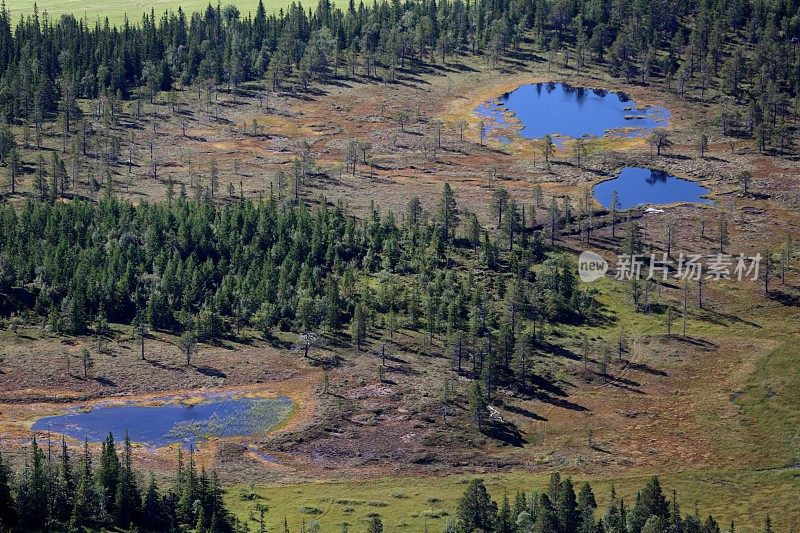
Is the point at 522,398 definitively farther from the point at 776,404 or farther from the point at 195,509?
the point at 195,509

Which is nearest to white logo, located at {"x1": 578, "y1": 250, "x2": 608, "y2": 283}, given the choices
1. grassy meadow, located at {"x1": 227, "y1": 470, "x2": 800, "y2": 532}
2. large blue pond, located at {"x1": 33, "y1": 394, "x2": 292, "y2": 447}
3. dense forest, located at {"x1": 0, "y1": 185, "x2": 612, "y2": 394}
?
dense forest, located at {"x1": 0, "y1": 185, "x2": 612, "y2": 394}

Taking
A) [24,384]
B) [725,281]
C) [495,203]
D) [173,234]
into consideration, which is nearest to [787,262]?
[725,281]

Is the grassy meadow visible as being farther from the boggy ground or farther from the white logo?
the white logo

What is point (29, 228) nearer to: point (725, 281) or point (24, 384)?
point (24, 384)

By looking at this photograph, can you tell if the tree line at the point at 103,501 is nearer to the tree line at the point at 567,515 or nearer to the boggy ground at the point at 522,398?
the boggy ground at the point at 522,398

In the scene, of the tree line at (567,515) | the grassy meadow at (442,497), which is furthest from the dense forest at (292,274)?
the tree line at (567,515)

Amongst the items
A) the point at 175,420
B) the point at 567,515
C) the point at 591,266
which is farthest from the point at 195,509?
the point at 591,266
